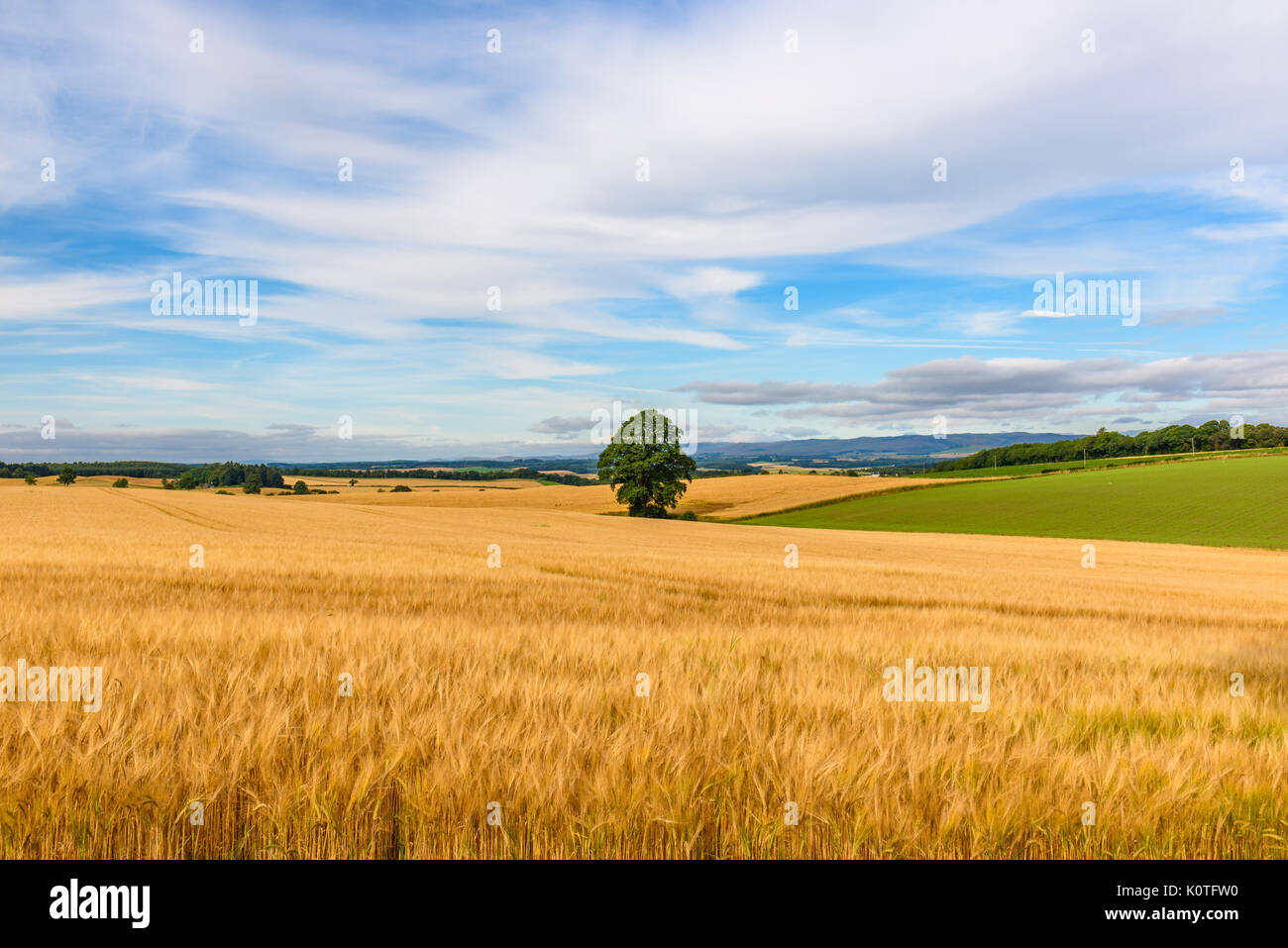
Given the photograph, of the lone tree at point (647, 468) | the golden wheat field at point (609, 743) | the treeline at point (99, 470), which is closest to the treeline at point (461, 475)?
the treeline at point (99, 470)

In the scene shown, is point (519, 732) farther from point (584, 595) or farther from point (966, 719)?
point (584, 595)

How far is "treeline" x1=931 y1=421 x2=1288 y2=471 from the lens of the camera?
463 feet

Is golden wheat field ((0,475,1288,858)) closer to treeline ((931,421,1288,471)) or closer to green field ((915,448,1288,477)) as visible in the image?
green field ((915,448,1288,477))

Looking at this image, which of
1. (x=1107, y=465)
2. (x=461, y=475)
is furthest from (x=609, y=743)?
(x=461, y=475)

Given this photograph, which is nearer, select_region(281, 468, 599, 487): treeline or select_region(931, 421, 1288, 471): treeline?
select_region(281, 468, 599, 487): treeline

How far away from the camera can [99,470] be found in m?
122

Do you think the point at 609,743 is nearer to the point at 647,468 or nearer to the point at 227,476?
the point at 647,468

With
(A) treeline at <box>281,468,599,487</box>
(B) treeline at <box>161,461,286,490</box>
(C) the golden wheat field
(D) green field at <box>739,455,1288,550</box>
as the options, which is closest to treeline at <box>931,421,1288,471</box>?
(D) green field at <box>739,455,1288,550</box>

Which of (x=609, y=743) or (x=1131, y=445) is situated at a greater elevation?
(x=1131, y=445)

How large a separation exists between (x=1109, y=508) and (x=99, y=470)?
159 meters

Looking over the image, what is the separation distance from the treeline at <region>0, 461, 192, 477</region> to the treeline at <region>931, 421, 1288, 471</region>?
15233 centimetres

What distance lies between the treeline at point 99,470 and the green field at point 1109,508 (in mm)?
112562
